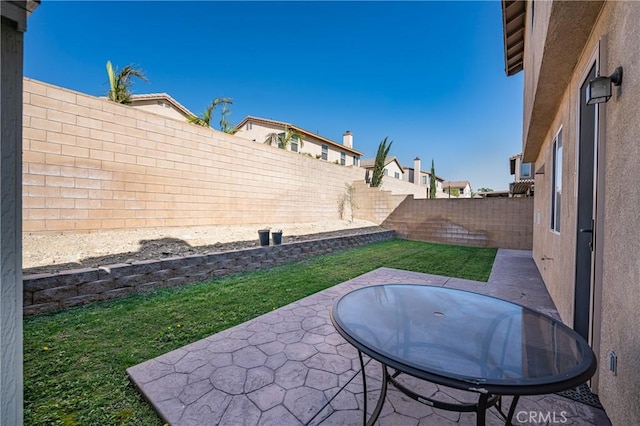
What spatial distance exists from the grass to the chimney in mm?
17263

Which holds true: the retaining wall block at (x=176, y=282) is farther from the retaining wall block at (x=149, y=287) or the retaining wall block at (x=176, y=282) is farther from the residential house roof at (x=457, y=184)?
the residential house roof at (x=457, y=184)

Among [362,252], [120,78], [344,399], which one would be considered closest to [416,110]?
[362,252]

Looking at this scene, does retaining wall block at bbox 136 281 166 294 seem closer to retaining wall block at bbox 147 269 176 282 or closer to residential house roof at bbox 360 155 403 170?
retaining wall block at bbox 147 269 176 282

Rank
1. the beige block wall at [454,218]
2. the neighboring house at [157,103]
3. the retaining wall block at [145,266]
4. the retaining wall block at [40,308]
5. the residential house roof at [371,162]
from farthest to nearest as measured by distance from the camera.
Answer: the residential house roof at [371,162], the neighboring house at [157,103], the beige block wall at [454,218], the retaining wall block at [145,266], the retaining wall block at [40,308]

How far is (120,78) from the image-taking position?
24.5 ft

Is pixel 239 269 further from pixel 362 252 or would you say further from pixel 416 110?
pixel 416 110

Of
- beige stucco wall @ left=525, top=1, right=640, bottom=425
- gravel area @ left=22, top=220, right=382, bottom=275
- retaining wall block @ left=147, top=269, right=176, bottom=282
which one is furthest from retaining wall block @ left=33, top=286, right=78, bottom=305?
beige stucco wall @ left=525, top=1, right=640, bottom=425

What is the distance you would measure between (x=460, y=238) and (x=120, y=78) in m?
12.6

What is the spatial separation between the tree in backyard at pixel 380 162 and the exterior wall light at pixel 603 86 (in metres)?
13.4

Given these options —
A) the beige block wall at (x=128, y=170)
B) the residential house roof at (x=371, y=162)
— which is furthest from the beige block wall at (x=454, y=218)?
the residential house roof at (x=371, y=162)

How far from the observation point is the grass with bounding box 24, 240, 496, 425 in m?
1.83

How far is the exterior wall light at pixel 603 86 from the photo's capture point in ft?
5.79

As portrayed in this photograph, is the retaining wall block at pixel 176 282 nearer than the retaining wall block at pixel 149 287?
No

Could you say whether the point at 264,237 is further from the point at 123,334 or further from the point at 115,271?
the point at 123,334
